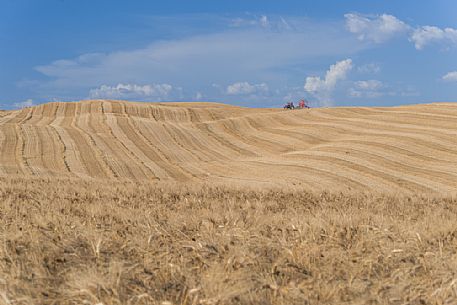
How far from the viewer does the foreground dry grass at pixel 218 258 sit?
14.6ft

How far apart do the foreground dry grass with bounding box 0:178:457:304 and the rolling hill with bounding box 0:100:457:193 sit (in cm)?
1299

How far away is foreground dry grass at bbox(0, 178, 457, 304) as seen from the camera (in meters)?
4.45

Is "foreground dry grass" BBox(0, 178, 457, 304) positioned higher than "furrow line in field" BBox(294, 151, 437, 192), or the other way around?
"foreground dry grass" BBox(0, 178, 457, 304)

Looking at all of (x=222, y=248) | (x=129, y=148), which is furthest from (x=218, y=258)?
(x=129, y=148)

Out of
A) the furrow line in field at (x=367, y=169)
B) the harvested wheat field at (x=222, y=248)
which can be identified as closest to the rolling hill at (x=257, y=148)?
the furrow line in field at (x=367, y=169)

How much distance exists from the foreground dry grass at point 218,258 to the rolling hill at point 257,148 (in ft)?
42.6

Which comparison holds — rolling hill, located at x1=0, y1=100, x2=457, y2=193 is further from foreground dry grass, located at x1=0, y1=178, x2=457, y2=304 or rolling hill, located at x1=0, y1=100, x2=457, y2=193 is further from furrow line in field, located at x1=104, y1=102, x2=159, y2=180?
foreground dry grass, located at x1=0, y1=178, x2=457, y2=304

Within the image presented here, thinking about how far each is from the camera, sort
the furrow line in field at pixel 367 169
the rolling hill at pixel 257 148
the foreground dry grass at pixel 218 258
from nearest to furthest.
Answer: the foreground dry grass at pixel 218 258 → the furrow line in field at pixel 367 169 → the rolling hill at pixel 257 148

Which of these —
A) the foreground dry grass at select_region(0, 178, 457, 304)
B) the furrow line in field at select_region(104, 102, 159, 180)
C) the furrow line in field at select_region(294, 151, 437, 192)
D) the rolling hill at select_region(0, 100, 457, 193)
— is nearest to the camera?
the foreground dry grass at select_region(0, 178, 457, 304)

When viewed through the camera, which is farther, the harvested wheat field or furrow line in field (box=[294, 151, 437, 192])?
furrow line in field (box=[294, 151, 437, 192])

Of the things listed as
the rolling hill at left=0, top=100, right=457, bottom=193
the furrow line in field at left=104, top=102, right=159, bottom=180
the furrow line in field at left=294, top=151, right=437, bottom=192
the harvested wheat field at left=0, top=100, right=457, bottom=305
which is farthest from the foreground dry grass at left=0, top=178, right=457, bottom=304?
the furrow line in field at left=104, top=102, right=159, bottom=180

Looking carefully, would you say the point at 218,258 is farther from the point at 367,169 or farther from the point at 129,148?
the point at 129,148

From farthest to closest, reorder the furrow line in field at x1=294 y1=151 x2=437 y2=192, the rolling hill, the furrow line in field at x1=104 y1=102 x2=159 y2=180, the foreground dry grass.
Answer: the furrow line in field at x1=104 y1=102 x2=159 y2=180 → the rolling hill → the furrow line in field at x1=294 y1=151 x2=437 y2=192 → the foreground dry grass

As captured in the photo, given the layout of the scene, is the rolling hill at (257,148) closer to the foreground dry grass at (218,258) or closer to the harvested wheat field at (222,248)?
the harvested wheat field at (222,248)
